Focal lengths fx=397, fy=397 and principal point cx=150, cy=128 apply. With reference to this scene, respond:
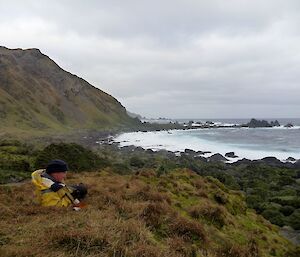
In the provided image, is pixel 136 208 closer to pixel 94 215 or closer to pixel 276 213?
pixel 94 215

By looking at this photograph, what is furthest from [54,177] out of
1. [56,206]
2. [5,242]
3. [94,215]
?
[5,242]

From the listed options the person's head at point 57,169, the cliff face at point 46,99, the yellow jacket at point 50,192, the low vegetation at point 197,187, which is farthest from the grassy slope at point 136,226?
the cliff face at point 46,99

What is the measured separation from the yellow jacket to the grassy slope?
1.00 feet

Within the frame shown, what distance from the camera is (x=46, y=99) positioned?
140000mm

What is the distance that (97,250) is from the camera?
5715mm

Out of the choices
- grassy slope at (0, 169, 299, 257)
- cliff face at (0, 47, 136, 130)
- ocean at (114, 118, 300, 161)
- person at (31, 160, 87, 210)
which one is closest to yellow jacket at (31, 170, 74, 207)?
person at (31, 160, 87, 210)

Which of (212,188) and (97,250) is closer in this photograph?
(97,250)

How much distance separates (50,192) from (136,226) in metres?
2.52

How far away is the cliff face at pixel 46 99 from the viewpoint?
115625 millimetres

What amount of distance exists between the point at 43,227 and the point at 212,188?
7459mm

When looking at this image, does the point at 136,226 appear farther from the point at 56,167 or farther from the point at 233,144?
the point at 233,144

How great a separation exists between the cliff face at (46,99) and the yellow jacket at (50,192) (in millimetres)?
93707

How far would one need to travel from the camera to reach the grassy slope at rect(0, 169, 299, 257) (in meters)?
5.87

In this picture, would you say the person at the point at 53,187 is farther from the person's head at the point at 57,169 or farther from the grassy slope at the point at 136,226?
the grassy slope at the point at 136,226
